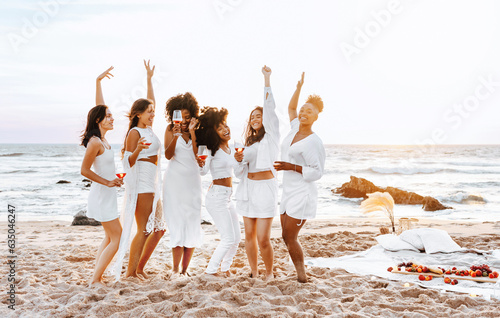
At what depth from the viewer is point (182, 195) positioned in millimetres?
5113

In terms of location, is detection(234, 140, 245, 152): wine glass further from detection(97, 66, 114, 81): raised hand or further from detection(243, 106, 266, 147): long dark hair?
detection(97, 66, 114, 81): raised hand

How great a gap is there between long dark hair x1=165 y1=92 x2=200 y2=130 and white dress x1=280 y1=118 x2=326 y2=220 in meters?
1.23

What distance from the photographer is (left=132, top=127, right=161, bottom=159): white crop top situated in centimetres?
491

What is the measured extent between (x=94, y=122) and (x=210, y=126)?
131 centimetres

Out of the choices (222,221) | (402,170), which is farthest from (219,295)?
(402,170)

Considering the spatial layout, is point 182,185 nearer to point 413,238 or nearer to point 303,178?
point 303,178

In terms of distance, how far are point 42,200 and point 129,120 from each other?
43.4 ft

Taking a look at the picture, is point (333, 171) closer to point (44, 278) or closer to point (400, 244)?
point (400, 244)

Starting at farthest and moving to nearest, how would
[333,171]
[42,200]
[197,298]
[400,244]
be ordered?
1. [333,171]
2. [42,200]
3. [400,244]
4. [197,298]

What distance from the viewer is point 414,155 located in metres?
38.8

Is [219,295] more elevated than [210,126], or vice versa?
[210,126]

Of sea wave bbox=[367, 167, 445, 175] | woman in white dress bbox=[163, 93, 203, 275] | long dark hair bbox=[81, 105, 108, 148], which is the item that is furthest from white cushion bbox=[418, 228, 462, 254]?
sea wave bbox=[367, 167, 445, 175]

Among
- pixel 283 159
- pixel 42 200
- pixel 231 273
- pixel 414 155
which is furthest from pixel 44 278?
pixel 414 155

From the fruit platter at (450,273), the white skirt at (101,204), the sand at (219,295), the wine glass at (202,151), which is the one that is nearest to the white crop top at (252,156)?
the wine glass at (202,151)
